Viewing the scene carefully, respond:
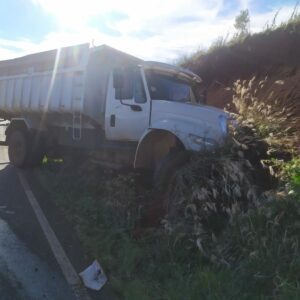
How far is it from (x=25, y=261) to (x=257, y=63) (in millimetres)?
10979

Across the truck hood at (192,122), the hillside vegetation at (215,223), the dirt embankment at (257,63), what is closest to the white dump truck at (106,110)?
the truck hood at (192,122)

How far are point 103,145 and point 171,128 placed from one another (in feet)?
7.86

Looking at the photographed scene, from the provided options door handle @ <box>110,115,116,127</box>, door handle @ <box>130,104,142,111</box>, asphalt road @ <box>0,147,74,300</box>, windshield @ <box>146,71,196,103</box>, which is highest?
windshield @ <box>146,71,196,103</box>

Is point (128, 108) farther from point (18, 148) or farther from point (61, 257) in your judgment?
point (18, 148)

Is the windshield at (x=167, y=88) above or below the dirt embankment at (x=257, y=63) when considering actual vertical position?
below

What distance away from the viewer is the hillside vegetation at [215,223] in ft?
13.5

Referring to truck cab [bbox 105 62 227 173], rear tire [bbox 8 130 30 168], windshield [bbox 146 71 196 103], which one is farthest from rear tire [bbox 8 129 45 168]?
windshield [bbox 146 71 196 103]

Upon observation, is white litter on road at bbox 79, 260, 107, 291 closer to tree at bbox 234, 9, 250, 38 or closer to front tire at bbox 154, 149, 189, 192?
front tire at bbox 154, 149, 189, 192

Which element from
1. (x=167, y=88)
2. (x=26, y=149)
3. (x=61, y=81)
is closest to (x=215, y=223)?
(x=167, y=88)

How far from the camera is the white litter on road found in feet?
15.3

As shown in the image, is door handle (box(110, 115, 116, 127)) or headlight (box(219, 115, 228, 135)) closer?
headlight (box(219, 115, 228, 135))

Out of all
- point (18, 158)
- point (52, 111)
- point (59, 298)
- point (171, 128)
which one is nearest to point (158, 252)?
point (59, 298)

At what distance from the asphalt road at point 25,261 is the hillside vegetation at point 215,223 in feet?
1.89

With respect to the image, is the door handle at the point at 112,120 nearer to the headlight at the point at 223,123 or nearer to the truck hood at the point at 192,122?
→ the truck hood at the point at 192,122
